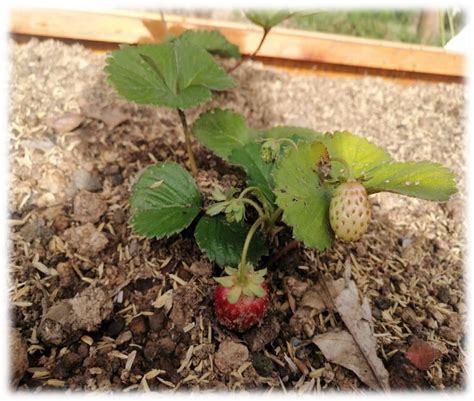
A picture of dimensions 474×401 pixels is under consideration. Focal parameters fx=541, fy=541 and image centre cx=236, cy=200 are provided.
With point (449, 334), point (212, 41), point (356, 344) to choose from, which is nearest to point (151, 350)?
point (356, 344)

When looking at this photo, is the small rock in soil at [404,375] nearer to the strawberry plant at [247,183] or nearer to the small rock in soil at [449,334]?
the small rock in soil at [449,334]

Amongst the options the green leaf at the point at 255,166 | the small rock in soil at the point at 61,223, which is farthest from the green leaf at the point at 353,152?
the small rock in soil at the point at 61,223

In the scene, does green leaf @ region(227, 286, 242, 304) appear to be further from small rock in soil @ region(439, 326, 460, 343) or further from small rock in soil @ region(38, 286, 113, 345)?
small rock in soil @ region(439, 326, 460, 343)

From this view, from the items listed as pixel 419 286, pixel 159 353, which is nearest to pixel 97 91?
pixel 159 353

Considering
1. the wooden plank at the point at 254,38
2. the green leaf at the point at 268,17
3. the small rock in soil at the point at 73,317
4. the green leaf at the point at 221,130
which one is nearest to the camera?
the small rock in soil at the point at 73,317

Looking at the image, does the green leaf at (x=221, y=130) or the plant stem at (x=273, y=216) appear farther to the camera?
the green leaf at (x=221, y=130)
